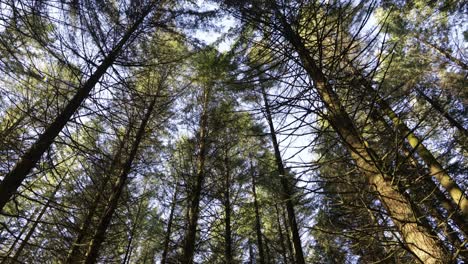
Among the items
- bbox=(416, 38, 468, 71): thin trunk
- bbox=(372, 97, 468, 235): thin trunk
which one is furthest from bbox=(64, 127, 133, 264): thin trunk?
bbox=(416, 38, 468, 71): thin trunk

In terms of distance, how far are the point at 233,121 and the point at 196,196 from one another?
91.2 inches

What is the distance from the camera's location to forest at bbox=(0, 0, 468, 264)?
237 centimetres

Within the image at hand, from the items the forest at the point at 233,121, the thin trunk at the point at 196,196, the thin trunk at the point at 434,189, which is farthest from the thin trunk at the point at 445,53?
the thin trunk at the point at 196,196

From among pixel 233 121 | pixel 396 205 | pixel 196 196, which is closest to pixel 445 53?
pixel 233 121

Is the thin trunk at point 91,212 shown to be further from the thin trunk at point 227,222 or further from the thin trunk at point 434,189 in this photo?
the thin trunk at point 434,189

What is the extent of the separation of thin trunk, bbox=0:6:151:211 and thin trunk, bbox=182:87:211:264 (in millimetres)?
Answer: 3641

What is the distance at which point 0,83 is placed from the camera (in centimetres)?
692

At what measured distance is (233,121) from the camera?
7.72m

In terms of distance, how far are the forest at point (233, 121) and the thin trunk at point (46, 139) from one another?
0.02 metres

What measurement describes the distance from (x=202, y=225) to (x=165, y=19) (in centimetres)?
570

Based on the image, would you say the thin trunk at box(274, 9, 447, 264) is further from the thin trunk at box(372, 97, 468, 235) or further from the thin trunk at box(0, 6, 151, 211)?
the thin trunk at box(0, 6, 151, 211)

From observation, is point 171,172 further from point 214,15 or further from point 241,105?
point 214,15

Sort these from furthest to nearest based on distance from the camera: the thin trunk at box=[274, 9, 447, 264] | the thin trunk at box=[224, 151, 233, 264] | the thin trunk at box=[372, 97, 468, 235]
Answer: the thin trunk at box=[224, 151, 233, 264]
the thin trunk at box=[372, 97, 468, 235]
the thin trunk at box=[274, 9, 447, 264]

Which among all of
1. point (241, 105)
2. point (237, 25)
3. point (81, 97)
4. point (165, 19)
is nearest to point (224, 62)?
point (237, 25)
